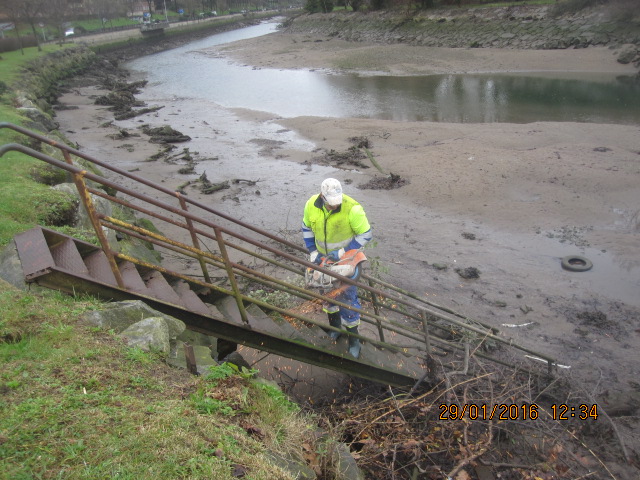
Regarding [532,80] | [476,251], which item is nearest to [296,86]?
[532,80]

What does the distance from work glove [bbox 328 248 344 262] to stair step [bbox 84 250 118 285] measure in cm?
237

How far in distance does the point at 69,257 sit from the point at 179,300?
3.82 ft

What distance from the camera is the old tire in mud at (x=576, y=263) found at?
9070 mm

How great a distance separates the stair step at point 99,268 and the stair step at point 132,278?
111mm

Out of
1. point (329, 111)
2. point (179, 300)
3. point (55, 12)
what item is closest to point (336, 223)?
point (179, 300)

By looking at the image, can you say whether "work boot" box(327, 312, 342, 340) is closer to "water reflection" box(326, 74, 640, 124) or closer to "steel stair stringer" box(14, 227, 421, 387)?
"steel stair stringer" box(14, 227, 421, 387)

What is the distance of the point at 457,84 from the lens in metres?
27.5

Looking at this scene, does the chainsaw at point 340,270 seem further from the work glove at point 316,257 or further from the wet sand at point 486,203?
the wet sand at point 486,203

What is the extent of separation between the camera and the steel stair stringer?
4289mm

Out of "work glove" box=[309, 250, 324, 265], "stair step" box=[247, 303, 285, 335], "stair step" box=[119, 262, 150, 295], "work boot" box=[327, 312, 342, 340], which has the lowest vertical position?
"work boot" box=[327, 312, 342, 340]

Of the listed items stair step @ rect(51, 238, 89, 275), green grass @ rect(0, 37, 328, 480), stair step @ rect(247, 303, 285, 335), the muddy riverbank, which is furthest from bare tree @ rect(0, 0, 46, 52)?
stair step @ rect(247, 303, 285, 335)

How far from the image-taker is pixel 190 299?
4.90 metres

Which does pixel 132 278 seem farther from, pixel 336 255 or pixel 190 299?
pixel 336 255

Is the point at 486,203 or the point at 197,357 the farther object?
the point at 486,203
